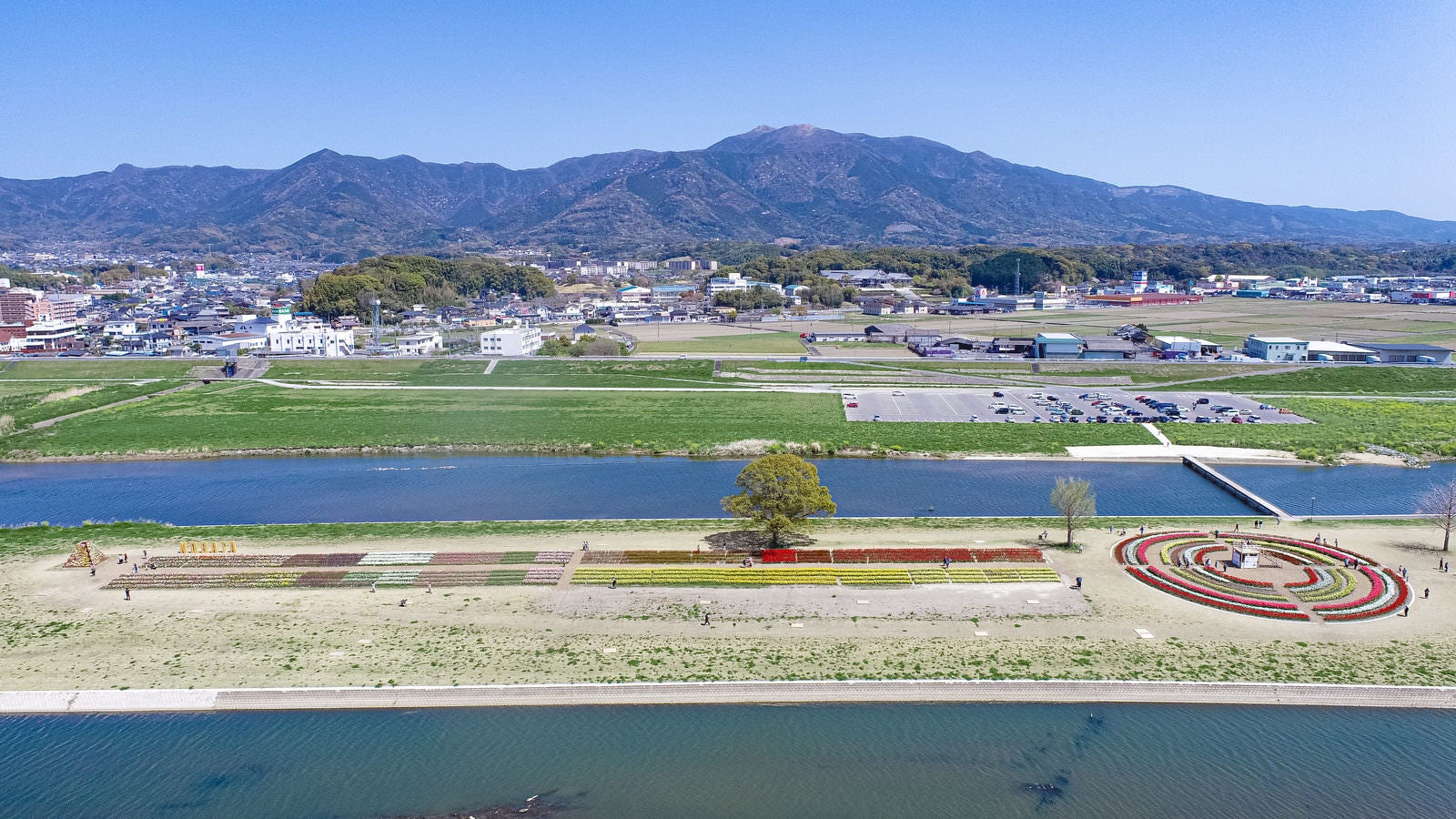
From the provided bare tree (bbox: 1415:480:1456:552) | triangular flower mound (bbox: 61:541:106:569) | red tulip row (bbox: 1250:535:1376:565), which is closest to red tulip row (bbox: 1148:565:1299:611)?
red tulip row (bbox: 1250:535:1376:565)

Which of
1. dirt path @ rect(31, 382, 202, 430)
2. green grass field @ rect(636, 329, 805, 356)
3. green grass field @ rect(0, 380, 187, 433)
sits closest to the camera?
dirt path @ rect(31, 382, 202, 430)

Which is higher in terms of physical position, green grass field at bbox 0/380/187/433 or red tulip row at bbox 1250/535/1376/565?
green grass field at bbox 0/380/187/433

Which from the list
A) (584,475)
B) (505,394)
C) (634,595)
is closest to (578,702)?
(634,595)

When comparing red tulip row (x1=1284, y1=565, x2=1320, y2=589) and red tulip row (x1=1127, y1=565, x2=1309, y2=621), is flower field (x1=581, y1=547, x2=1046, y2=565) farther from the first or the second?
red tulip row (x1=1284, y1=565, x2=1320, y2=589)

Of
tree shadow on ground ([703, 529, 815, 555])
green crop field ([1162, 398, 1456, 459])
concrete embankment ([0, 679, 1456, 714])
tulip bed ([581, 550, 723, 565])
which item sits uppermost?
green crop field ([1162, 398, 1456, 459])

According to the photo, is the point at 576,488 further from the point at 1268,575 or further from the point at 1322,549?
the point at 1322,549

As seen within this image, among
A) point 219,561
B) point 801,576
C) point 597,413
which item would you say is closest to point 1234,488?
point 801,576
